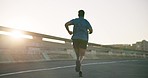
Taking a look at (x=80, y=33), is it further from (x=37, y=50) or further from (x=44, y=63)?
(x=37, y=50)

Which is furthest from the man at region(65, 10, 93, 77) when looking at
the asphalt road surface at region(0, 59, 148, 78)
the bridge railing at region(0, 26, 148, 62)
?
the bridge railing at region(0, 26, 148, 62)

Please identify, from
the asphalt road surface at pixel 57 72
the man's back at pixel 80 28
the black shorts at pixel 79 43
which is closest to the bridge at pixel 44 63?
the asphalt road surface at pixel 57 72

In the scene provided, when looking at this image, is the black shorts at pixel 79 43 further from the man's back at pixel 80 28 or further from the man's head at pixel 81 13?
the man's head at pixel 81 13

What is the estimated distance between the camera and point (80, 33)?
8281 millimetres

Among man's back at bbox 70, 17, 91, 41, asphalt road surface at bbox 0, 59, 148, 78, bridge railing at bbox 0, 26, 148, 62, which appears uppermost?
man's back at bbox 70, 17, 91, 41

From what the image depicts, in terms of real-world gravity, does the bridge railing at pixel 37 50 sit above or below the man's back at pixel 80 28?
below

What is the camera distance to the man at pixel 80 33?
8.27 meters

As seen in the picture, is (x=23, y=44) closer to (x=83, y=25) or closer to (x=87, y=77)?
(x=83, y=25)

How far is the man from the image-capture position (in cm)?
827

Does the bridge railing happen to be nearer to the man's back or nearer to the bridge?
the bridge

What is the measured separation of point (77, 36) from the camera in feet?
27.1

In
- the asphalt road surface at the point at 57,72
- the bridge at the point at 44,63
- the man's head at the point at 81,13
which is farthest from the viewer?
the man's head at the point at 81,13

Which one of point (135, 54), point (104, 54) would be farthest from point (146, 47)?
point (104, 54)

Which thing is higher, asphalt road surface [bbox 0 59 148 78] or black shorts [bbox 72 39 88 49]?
black shorts [bbox 72 39 88 49]
